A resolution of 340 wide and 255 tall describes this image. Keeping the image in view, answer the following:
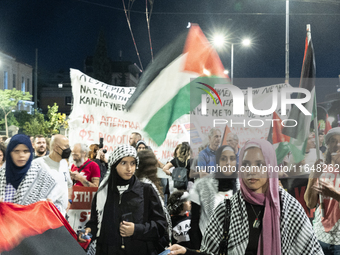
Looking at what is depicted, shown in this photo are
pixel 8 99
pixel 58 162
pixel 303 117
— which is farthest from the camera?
pixel 8 99

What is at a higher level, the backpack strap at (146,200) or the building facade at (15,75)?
the building facade at (15,75)

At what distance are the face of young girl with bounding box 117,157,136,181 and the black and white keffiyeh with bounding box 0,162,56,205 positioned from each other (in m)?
0.83

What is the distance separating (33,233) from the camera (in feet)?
8.16

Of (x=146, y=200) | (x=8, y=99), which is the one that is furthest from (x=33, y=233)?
(x=8, y=99)

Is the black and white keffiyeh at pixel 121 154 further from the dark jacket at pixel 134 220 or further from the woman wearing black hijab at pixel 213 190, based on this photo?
the woman wearing black hijab at pixel 213 190

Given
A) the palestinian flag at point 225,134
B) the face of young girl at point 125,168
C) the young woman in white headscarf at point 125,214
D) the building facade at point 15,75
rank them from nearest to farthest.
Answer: the young woman in white headscarf at point 125,214 < the face of young girl at point 125,168 < the palestinian flag at point 225,134 < the building facade at point 15,75

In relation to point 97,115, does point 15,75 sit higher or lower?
higher

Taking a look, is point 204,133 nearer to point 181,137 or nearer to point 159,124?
point 159,124

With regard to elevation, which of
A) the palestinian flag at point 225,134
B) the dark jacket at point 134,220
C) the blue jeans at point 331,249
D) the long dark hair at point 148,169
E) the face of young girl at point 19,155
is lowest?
the blue jeans at point 331,249

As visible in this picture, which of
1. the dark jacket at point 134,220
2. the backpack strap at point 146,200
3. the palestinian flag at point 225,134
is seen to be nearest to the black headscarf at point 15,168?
the dark jacket at point 134,220

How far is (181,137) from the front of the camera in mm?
6285

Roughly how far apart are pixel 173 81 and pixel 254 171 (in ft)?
7.71

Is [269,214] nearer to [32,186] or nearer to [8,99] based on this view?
[32,186]

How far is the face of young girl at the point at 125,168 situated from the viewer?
3.87 metres
